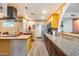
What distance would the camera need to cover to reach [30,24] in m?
15.5

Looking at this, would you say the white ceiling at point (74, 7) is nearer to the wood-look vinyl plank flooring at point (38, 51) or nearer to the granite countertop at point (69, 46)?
the granite countertop at point (69, 46)

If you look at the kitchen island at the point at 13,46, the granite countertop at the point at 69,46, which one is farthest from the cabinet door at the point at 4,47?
the granite countertop at the point at 69,46

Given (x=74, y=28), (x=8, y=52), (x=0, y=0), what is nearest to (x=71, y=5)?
(x=74, y=28)

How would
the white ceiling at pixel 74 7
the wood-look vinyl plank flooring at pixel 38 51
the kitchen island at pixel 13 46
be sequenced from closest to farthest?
the white ceiling at pixel 74 7 < the kitchen island at pixel 13 46 < the wood-look vinyl plank flooring at pixel 38 51

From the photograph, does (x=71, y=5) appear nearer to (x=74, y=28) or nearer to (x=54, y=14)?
(x=74, y=28)

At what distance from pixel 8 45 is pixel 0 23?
5567 millimetres

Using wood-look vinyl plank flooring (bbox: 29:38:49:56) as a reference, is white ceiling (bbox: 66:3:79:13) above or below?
above

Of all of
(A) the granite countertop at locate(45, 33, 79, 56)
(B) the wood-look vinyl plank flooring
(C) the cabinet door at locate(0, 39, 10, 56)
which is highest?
(A) the granite countertop at locate(45, 33, 79, 56)

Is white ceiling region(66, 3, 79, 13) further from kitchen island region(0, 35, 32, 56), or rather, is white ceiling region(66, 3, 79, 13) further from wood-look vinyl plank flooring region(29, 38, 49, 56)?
wood-look vinyl plank flooring region(29, 38, 49, 56)

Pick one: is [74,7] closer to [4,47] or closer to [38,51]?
[4,47]

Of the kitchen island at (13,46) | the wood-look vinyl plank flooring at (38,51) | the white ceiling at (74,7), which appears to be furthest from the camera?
the wood-look vinyl plank flooring at (38,51)

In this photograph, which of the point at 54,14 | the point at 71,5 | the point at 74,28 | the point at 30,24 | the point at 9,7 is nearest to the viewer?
the point at 71,5

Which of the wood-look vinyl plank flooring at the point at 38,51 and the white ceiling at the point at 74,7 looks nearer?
the white ceiling at the point at 74,7

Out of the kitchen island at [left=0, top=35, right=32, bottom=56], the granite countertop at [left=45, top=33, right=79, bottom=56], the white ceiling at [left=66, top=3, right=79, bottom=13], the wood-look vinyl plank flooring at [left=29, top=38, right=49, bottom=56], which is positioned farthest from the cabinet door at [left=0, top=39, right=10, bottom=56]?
the white ceiling at [left=66, top=3, right=79, bottom=13]
